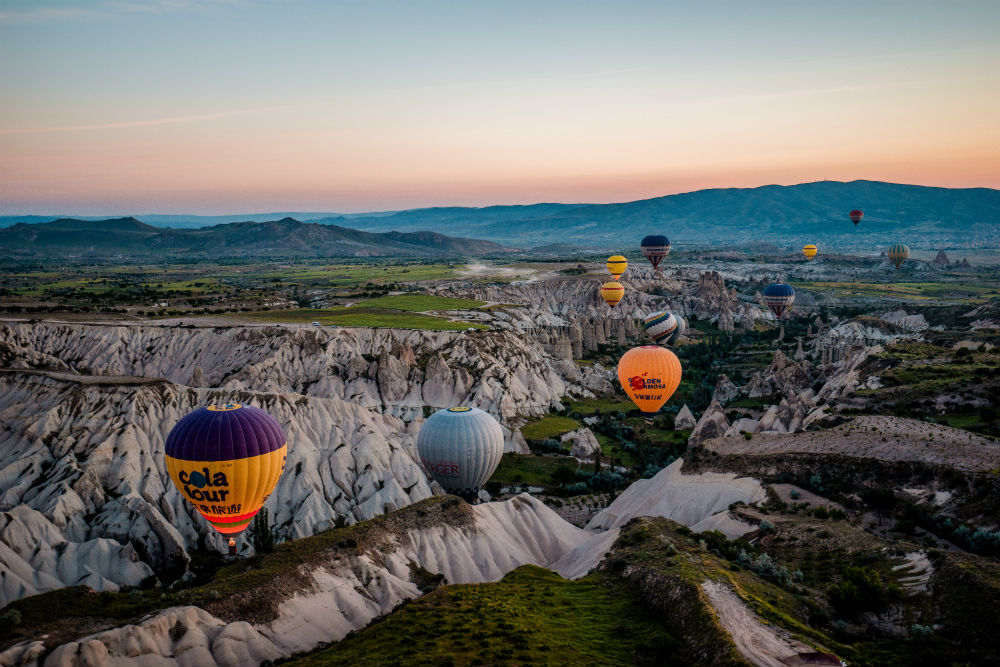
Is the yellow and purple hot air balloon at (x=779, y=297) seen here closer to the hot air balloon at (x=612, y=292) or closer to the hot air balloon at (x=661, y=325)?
the hot air balloon at (x=661, y=325)

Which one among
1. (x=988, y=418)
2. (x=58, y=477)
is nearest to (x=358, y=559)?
(x=58, y=477)

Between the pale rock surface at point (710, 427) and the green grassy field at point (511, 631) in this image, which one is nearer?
the green grassy field at point (511, 631)

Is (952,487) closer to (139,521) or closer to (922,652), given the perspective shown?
(922,652)

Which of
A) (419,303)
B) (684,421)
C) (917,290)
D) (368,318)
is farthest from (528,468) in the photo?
(917,290)

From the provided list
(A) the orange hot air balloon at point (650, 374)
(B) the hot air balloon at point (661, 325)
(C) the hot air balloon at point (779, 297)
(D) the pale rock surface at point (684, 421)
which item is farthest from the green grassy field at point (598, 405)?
(C) the hot air balloon at point (779, 297)

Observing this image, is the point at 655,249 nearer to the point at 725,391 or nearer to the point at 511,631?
the point at 725,391
